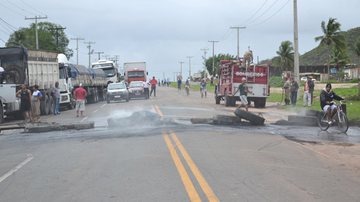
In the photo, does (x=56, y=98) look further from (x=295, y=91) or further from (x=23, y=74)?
(x=295, y=91)

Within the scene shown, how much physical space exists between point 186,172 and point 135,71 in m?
51.5

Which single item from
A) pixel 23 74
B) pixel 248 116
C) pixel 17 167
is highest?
pixel 23 74

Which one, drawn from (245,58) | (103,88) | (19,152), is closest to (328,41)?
(103,88)

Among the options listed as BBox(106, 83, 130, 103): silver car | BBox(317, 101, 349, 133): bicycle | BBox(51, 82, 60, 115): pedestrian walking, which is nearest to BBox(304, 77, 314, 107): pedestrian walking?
BBox(317, 101, 349, 133): bicycle

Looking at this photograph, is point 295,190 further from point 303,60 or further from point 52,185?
point 303,60

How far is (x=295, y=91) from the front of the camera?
3272 centimetres

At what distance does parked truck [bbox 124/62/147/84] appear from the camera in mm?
60500

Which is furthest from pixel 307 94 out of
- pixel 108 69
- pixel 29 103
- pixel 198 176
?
pixel 108 69

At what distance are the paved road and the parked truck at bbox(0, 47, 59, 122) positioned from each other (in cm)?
965

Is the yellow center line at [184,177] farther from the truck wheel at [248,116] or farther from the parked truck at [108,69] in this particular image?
the parked truck at [108,69]

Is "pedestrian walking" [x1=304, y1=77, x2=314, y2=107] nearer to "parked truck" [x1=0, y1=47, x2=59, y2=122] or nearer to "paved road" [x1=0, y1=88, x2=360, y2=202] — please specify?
"parked truck" [x1=0, y1=47, x2=59, y2=122]

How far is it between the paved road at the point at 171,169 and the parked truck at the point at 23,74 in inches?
380

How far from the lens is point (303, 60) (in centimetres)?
13800

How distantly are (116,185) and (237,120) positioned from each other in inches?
465
